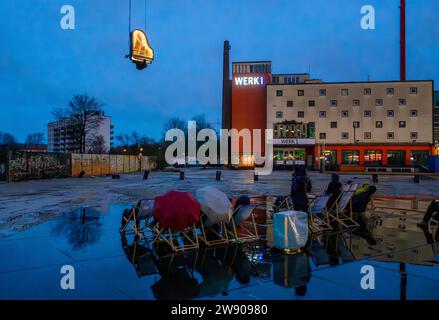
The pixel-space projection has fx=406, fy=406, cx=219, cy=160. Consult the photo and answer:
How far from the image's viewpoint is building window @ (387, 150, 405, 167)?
7388cm

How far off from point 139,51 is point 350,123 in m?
70.1

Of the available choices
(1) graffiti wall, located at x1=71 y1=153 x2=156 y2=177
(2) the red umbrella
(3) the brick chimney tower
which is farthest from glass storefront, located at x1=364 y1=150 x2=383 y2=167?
(2) the red umbrella

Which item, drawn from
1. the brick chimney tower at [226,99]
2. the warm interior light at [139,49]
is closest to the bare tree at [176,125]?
the brick chimney tower at [226,99]

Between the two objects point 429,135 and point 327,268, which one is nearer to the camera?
point 327,268

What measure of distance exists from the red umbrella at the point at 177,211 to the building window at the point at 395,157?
73652mm

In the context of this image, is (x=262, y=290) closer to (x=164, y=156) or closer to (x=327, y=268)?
(x=327, y=268)

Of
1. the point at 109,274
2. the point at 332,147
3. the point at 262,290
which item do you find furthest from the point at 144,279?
the point at 332,147

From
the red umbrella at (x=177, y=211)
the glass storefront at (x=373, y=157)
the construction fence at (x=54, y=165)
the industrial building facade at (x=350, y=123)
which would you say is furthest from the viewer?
the glass storefront at (x=373, y=157)

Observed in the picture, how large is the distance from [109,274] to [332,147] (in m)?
73.5

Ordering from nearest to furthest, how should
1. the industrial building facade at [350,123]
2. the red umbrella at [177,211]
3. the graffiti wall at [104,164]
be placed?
the red umbrella at [177,211]
the graffiti wall at [104,164]
the industrial building facade at [350,123]

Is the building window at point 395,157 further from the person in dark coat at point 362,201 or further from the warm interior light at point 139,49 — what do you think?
the warm interior light at point 139,49

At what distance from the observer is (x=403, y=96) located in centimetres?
7512

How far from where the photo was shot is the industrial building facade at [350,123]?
74.2 metres

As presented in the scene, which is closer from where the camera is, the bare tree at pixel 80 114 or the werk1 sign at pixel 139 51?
the werk1 sign at pixel 139 51
